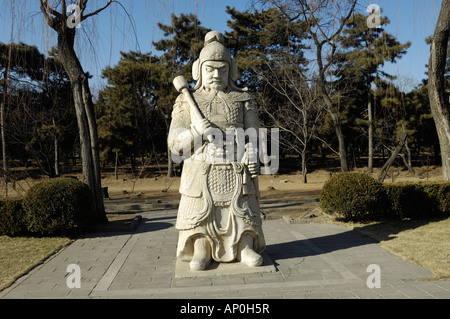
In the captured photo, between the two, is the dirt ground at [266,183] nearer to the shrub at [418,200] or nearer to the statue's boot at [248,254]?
the shrub at [418,200]

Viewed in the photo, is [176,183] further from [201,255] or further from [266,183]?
[201,255]

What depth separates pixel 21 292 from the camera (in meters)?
3.73

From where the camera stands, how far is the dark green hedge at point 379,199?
273 inches

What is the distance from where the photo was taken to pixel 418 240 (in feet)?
18.2

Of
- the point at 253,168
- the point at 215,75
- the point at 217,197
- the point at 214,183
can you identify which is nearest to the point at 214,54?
the point at 215,75

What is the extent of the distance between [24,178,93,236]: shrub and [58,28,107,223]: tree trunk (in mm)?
774

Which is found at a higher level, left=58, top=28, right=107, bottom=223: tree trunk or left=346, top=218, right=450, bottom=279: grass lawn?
left=58, top=28, right=107, bottom=223: tree trunk

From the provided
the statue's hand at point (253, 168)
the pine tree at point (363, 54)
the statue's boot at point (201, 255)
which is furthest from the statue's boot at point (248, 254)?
the pine tree at point (363, 54)

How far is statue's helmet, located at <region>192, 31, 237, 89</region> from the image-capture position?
14.4 ft

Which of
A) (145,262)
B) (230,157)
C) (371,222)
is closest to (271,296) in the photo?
(230,157)

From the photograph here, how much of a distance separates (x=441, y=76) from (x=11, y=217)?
343 inches

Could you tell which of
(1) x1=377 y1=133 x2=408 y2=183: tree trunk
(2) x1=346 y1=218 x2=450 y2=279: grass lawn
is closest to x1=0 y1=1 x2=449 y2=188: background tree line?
(1) x1=377 y1=133 x2=408 y2=183: tree trunk

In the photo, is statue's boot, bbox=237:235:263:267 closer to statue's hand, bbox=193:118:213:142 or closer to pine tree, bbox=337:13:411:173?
statue's hand, bbox=193:118:213:142

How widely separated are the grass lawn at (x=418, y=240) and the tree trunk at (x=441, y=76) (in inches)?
72.9
